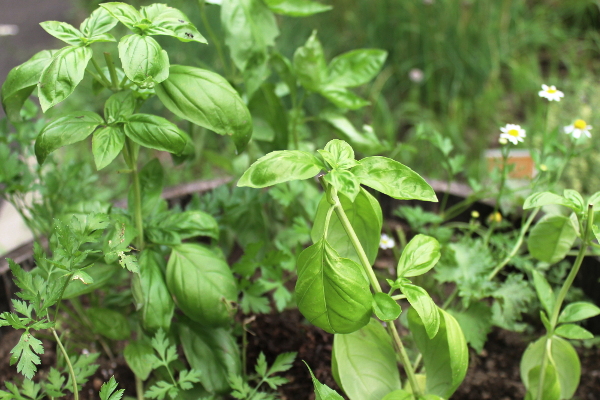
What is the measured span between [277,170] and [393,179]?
15 cm

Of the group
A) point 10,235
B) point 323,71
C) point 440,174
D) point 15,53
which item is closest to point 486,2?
point 440,174

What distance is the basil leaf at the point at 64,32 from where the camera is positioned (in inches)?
27.9

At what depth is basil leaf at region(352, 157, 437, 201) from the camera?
631mm

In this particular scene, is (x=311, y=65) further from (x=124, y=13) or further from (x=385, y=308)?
(x=385, y=308)

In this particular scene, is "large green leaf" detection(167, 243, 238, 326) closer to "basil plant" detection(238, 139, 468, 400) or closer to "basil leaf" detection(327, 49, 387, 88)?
"basil plant" detection(238, 139, 468, 400)

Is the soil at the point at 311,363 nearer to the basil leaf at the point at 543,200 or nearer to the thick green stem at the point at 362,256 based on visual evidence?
the thick green stem at the point at 362,256

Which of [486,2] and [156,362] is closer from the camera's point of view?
[156,362]

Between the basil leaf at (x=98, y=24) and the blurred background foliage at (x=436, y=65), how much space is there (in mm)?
1227

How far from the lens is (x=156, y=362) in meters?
0.80

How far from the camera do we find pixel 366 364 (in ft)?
2.56

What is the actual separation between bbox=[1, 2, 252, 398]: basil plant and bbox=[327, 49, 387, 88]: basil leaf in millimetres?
322

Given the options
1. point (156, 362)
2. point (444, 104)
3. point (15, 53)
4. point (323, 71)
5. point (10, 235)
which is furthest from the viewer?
point (15, 53)

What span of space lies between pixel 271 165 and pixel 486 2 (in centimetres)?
211

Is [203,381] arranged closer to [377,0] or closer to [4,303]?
[4,303]
